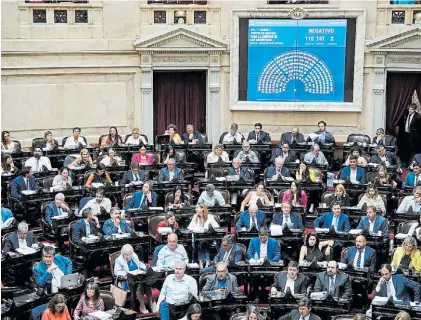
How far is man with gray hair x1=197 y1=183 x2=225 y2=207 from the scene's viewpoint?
1493 centimetres

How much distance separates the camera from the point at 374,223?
536 inches

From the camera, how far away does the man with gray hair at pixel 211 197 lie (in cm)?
1493

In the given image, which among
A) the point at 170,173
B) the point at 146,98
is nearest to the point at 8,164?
the point at 170,173

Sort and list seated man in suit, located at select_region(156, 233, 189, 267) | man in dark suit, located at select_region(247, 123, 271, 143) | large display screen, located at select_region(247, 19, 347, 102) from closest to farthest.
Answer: seated man in suit, located at select_region(156, 233, 189, 267) < man in dark suit, located at select_region(247, 123, 271, 143) < large display screen, located at select_region(247, 19, 347, 102)

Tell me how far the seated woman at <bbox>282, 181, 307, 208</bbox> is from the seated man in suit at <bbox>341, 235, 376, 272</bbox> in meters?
2.48

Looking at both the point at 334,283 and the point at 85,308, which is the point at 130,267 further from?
the point at 334,283

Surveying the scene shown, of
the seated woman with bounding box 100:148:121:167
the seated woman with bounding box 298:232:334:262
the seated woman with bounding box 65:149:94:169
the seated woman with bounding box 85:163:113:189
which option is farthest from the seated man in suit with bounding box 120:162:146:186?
the seated woman with bounding box 298:232:334:262

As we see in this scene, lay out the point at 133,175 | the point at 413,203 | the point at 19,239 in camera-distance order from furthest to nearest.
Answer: the point at 133,175, the point at 413,203, the point at 19,239

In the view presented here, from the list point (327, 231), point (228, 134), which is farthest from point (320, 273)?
point (228, 134)

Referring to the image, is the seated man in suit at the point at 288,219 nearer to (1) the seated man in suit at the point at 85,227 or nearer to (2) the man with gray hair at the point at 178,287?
(2) the man with gray hair at the point at 178,287

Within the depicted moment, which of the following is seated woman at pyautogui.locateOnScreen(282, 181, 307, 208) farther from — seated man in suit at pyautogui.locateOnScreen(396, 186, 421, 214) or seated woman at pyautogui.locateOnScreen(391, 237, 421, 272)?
seated woman at pyautogui.locateOnScreen(391, 237, 421, 272)

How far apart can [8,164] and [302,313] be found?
8283 mm

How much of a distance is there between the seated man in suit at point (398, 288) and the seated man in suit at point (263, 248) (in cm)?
189

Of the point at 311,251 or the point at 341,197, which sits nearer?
the point at 311,251
